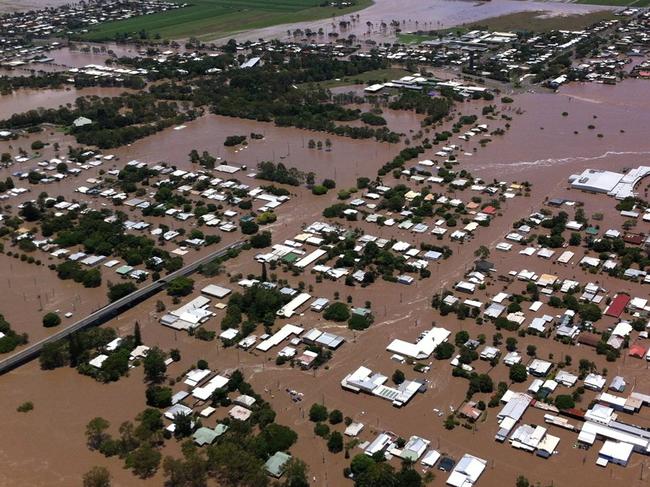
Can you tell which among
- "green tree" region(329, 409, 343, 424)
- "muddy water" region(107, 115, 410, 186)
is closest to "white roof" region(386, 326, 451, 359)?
"green tree" region(329, 409, 343, 424)

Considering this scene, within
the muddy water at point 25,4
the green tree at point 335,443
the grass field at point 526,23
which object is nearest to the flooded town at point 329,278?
the green tree at point 335,443

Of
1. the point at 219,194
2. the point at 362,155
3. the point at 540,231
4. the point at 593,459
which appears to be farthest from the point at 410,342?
the point at 362,155

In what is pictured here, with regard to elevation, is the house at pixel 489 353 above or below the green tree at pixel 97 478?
below

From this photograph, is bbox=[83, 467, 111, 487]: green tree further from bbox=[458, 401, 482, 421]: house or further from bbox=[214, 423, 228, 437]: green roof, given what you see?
bbox=[458, 401, 482, 421]: house

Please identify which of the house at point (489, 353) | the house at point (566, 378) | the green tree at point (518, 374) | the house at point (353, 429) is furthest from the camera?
the house at point (489, 353)

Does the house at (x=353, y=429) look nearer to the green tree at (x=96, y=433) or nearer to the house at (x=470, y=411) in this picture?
the house at (x=470, y=411)

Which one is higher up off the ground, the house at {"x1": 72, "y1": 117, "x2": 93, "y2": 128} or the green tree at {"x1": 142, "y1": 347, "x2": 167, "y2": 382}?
the house at {"x1": 72, "y1": 117, "x2": 93, "y2": 128}

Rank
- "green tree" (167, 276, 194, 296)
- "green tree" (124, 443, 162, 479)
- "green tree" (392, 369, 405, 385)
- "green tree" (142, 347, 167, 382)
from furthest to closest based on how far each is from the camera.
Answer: "green tree" (167, 276, 194, 296)
"green tree" (142, 347, 167, 382)
"green tree" (392, 369, 405, 385)
"green tree" (124, 443, 162, 479)
